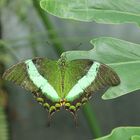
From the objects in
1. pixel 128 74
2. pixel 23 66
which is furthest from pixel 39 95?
pixel 128 74

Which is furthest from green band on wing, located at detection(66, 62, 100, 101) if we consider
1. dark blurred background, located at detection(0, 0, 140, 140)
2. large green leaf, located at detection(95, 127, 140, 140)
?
dark blurred background, located at detection(0, 0, 140, 140)

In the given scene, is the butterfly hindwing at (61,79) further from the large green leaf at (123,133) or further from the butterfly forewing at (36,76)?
the large green leaf at (123,133)

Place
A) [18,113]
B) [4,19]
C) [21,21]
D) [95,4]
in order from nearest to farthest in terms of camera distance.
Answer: [95,4]
[21,21]
[4,19]
[18,113]

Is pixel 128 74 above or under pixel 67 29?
under

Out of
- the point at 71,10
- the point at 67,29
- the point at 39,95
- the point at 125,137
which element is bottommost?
the point at 125,137

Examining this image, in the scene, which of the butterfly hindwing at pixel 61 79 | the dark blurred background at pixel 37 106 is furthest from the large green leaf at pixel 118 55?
the dark blurred background at pixel 37 106

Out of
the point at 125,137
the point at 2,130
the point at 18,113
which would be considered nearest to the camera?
the point at 125,137

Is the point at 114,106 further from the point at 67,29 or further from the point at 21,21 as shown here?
the point at 21,21

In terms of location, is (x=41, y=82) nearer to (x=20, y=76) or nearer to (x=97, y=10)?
(x=20, y=76)

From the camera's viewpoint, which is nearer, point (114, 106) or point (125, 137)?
point (125, 137)
